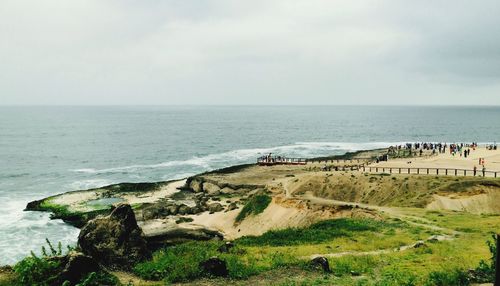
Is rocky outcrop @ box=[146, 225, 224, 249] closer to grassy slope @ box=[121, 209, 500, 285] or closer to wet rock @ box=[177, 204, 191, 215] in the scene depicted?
grassy slope @ box=[121, 209, 500, 285]

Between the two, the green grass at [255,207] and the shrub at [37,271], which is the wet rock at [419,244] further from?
the green grass at [255,207]

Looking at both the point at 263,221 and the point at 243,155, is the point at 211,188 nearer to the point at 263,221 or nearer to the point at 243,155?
the point at 263,221

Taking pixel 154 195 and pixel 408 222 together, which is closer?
pixel 408 222

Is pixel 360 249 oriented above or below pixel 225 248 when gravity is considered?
below

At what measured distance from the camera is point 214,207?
52.5 meters

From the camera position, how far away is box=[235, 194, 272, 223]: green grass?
143 feet

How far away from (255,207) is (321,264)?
26245 mm

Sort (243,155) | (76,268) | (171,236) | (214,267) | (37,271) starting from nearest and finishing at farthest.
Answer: (37,271) → (76,268) → (214,267) → (171,236) → (243,155)

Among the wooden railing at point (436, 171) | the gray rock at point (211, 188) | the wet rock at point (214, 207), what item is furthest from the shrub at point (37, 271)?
the gray rock at point (211, 188)

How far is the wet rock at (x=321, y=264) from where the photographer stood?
1803cm

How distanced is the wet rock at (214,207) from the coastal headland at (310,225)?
0.24m

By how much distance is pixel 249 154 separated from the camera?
364ft

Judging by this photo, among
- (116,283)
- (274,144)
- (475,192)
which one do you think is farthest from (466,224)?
(274,144)

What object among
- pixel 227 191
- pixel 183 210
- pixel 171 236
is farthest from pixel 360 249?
pixel 227 191
